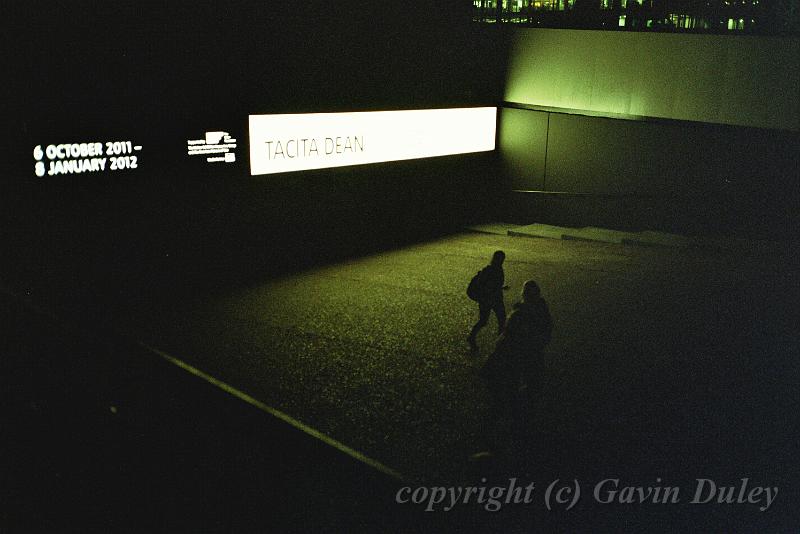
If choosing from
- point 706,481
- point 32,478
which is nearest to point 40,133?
point 32,478

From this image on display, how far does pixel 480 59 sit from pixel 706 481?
15.6 metres

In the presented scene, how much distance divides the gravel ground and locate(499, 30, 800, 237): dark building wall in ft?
5.41

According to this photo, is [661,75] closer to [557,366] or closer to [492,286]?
[492,286]

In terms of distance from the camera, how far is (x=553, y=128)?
757 inches

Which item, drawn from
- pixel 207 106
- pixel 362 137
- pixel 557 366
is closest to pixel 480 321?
pixel 557 366

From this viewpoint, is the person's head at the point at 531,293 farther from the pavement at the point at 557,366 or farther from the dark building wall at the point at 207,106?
the dark building wall at the point at 207,106

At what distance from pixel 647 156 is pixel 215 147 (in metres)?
10.1

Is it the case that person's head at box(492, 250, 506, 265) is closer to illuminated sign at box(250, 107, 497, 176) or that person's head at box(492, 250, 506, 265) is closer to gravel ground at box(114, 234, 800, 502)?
gravel ground at box(114, 234, 800, 502)

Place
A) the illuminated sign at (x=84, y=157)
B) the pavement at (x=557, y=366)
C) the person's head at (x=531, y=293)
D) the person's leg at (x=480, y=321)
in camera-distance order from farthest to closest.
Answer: the illuminated sign at (x=84, y=157) → the person's leg at (x=480, y=321) → the person's head at (x=531, y=293) → the pavement at (x=557, y=366)

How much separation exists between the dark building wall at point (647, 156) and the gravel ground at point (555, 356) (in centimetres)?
165

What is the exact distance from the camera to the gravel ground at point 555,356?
738 cm

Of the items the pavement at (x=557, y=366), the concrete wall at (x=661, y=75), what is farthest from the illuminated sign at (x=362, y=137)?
the pavement at (x=557, y=366)

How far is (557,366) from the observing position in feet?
31.6

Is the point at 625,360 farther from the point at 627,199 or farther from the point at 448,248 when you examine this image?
the point at 627,199
